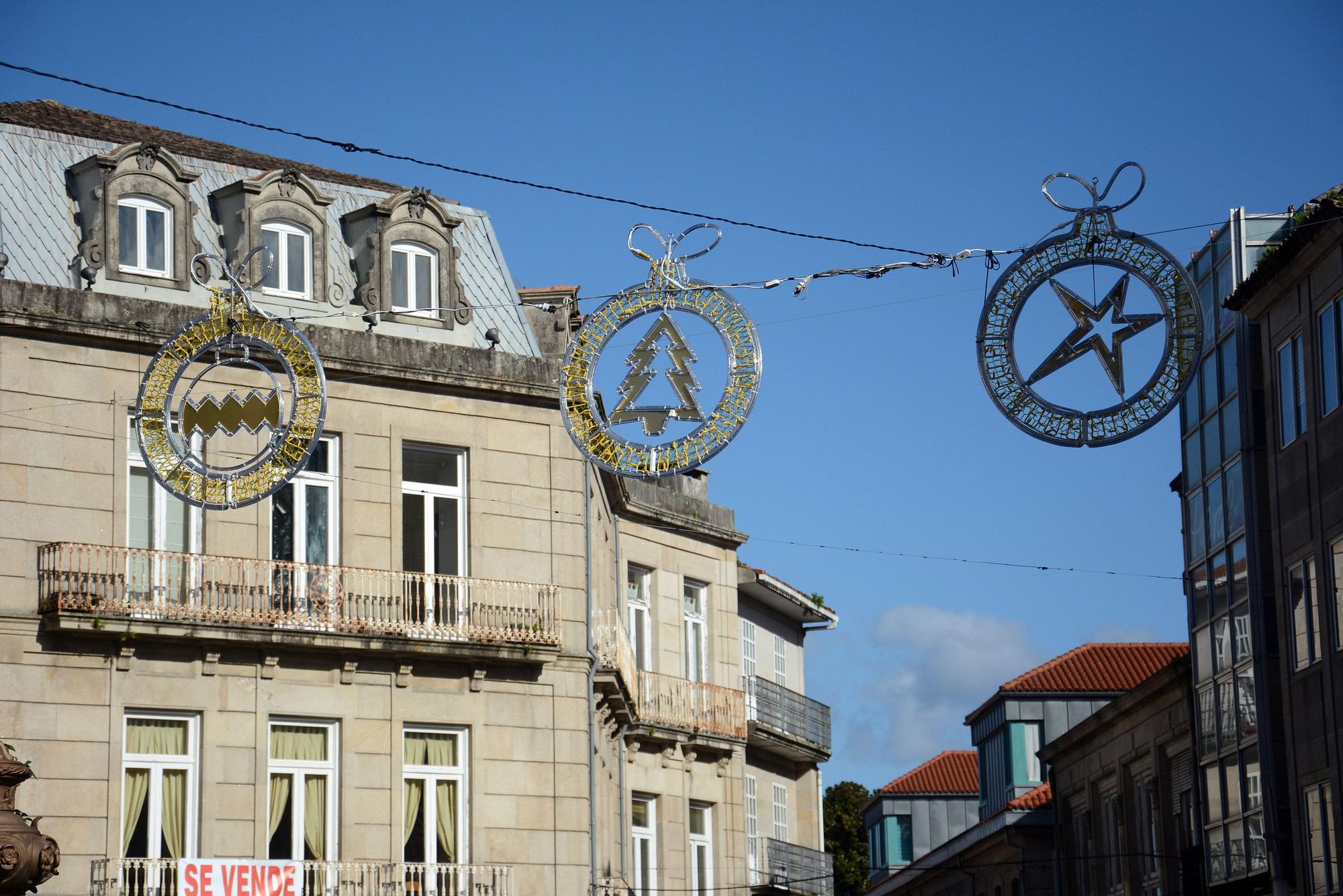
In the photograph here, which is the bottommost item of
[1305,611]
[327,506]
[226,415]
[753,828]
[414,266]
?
[753,828]

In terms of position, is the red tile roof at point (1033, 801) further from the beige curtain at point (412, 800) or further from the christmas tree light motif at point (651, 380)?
the christmas tree light motif at point (651, 380)

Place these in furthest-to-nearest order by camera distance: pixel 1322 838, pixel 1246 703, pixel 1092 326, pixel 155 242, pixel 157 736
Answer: pixel 1246 703
pixel 1322 838
pixel 155 242
pixel 157 736
pixel 1092 326

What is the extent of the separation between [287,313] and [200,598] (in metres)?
4.82

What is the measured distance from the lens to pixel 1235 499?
35.8 m

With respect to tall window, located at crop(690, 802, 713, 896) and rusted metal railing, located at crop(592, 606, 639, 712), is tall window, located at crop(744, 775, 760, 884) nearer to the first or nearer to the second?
tall window, located at crop(690, 802, 713, 896)

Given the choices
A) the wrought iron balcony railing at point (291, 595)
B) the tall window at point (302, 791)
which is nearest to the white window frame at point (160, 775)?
the tall window at point (302, 791)

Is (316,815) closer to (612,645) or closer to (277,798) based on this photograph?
(277,798)

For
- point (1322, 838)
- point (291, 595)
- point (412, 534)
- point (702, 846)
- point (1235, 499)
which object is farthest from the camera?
point (702, 846)

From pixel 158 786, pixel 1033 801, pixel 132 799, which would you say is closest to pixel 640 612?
pixel 158 786

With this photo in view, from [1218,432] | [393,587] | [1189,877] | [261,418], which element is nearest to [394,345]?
[393,587]

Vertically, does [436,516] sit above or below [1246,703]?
above

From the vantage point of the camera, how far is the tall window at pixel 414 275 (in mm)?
33719

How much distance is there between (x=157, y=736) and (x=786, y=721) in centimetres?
2056

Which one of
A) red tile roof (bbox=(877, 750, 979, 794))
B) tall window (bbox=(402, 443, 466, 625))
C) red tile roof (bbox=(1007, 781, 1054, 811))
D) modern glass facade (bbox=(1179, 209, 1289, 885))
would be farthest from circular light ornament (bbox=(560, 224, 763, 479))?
red tile roof (bbox=(877, 750, 979, 794))
